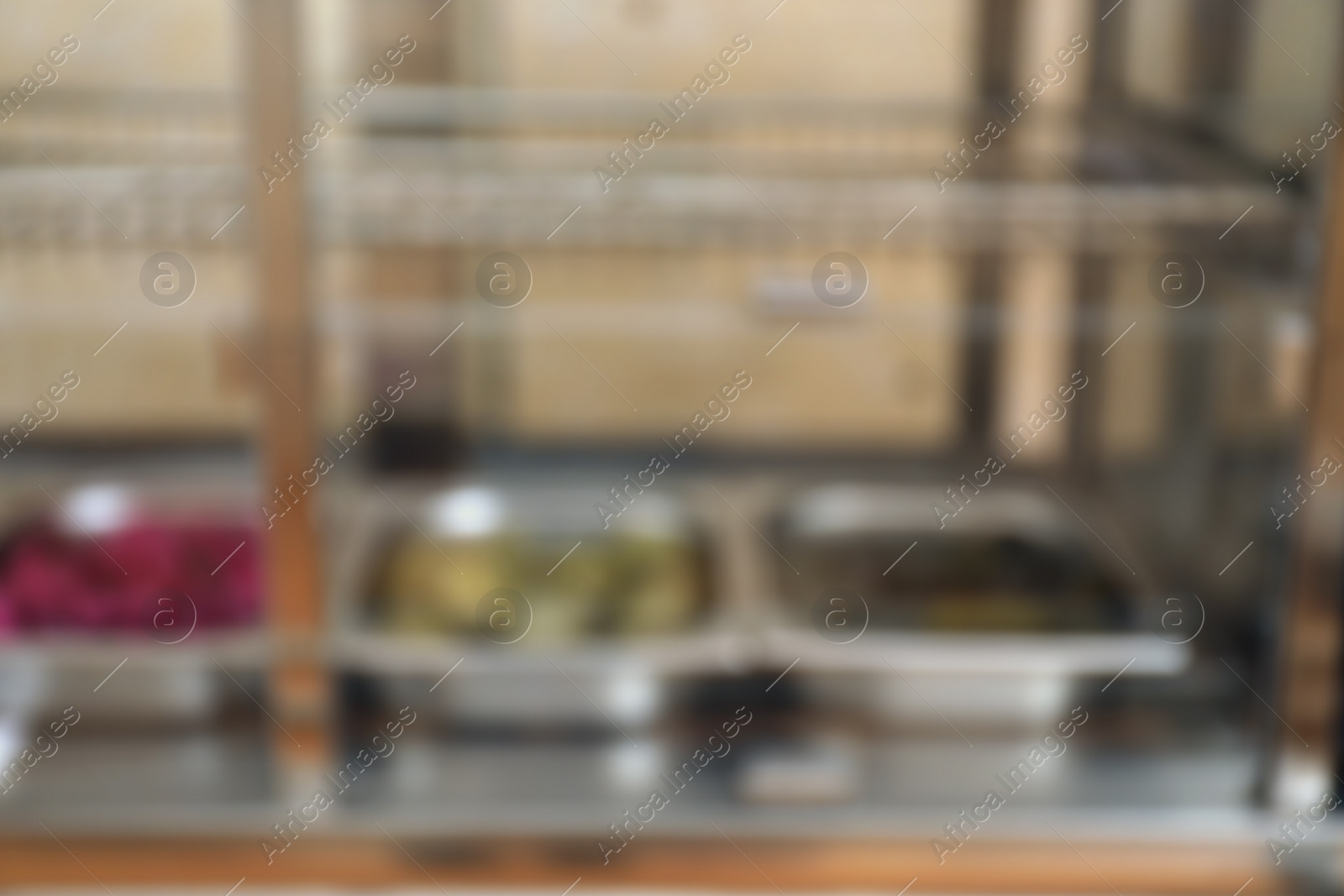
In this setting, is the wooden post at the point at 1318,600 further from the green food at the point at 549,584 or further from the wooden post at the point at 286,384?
the wooden post at the point at 286,384

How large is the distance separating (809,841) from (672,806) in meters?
0.11

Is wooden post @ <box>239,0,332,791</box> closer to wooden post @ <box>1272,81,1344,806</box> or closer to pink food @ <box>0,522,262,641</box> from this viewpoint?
pink food @ <box>0,522,262,641</box>

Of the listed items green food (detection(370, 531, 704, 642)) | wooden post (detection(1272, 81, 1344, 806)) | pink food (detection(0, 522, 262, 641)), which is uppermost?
pink food (detection(0, 522, 262, 641))

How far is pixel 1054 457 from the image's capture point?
4.51ft

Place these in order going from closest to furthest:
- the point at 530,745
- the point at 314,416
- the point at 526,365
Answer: the point at 314,416 < the point at 530,745 < the point at 526,365

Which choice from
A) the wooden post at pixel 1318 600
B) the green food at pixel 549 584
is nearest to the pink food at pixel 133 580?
the green food at pixel 549 584

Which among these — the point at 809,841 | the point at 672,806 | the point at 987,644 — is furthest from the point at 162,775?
the point at 987,644

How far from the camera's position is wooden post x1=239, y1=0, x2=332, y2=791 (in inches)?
36.3

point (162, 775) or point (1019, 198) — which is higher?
point (1019, 198)

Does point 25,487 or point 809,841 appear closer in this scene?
point 809,841

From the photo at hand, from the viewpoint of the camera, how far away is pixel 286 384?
3.23 ft

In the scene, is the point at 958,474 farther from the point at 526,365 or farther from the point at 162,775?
the point at 162,775

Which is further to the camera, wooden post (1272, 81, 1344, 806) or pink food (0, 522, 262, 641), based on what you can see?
pink food (0, 522, 262, 641)

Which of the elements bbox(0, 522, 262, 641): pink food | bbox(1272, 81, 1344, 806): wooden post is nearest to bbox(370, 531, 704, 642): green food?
bbox(0, 522, 262, 641): pink food
